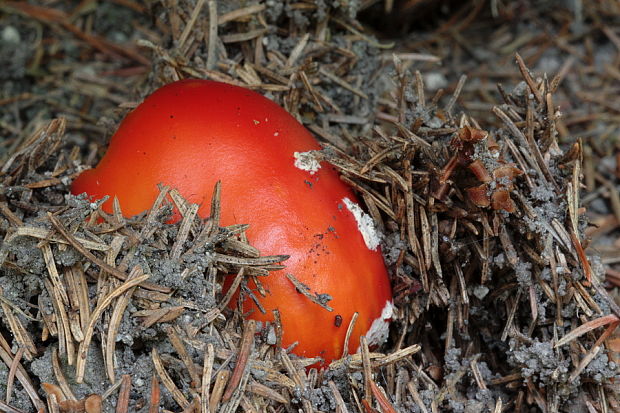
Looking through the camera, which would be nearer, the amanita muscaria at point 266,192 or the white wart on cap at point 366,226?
the amanita muscaria at point 266,192

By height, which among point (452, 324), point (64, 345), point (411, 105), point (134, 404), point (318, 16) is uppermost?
point (318, 16)

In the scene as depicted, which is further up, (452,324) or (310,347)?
(310,347)

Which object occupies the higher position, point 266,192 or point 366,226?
point 266,192

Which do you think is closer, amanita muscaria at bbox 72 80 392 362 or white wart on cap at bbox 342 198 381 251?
amanita muscaria at bbox 72 80 392 362

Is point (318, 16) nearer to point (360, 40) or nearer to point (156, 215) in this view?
point (360, 40)

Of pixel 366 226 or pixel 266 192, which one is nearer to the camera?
pixel 266 192

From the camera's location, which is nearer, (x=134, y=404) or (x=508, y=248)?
(x=134, y=404)

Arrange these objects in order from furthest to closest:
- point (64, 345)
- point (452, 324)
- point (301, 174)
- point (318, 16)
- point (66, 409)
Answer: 1. point (318, 16)
2. point (452, 324)
3. point (301, 174)
4. point (64, 345)
5. point (66, 409)

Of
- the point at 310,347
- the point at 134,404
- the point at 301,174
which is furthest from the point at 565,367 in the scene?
the point at 134,404
